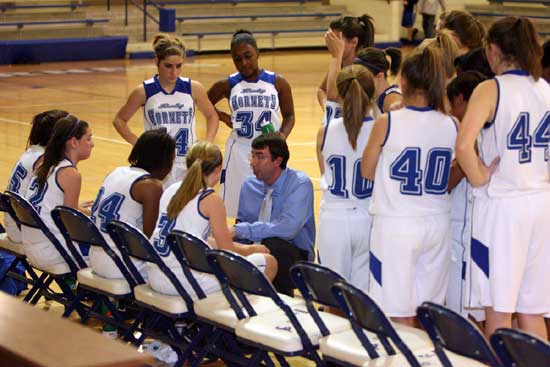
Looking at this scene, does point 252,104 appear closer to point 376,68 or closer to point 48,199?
point 376,68

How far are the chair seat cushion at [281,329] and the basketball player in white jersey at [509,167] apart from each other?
70cm

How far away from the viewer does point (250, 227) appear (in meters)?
5.93

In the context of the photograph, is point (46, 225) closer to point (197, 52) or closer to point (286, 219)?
point (286, 219)

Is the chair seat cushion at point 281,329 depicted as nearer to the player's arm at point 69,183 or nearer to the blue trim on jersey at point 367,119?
the blue trim on jersey at point 367,119

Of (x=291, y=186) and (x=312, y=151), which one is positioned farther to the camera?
(x=312, y=151)

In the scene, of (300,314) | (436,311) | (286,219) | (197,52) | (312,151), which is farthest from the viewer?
(197,52)

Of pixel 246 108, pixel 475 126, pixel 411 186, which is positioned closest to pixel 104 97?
pixel 246 108

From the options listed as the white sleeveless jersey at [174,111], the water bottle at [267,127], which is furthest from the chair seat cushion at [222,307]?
the white sleeveless jersey at [174,111]

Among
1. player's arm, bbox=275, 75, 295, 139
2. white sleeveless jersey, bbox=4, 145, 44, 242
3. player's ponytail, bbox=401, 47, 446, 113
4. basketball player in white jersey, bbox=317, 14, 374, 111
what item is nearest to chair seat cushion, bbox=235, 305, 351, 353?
player's ponytail, bbox=401, 47, 446, 113

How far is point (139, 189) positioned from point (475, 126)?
6.28 ft

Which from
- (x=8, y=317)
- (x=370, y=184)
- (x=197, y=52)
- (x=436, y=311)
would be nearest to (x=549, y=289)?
(x=370, y=184)

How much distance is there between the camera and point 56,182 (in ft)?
19.7

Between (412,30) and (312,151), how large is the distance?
15797 millimetres

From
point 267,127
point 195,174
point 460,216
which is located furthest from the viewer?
point 267,127
